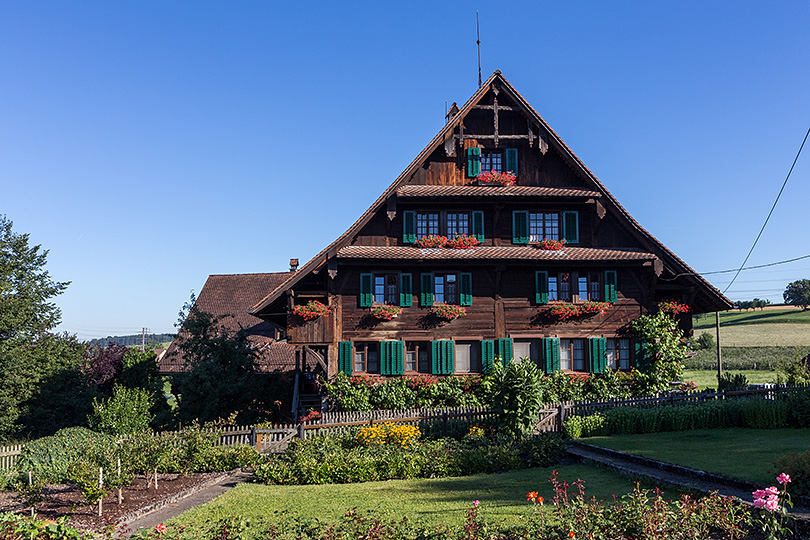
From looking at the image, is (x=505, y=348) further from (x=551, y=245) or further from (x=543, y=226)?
(x=543, y=226)

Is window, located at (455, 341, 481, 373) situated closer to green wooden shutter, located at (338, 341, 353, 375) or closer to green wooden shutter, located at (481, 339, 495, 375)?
green wooden shutter, located at (481, 339, 495, 375)

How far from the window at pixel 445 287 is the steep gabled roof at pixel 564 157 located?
12.1 feet

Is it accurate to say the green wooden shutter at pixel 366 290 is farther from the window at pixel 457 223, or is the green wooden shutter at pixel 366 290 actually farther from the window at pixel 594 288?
the window at pixel 594 288

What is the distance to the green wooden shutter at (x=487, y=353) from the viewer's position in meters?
24.4

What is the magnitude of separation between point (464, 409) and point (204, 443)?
8.24 m

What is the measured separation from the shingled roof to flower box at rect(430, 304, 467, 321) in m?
11.8

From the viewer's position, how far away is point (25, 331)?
87.2 ft

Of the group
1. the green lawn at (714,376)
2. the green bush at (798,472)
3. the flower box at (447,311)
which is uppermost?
the flower box at (447,311)

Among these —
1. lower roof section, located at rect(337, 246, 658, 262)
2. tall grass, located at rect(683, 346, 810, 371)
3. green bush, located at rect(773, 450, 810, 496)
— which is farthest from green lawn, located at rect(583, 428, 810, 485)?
tall grass, located at rect(683, 346, 810, 371)

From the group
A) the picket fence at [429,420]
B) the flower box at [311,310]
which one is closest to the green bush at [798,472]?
the picket fence at [429,420]

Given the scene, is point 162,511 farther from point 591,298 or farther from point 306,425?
point 591,298

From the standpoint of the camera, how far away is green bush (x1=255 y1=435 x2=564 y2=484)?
15461mm

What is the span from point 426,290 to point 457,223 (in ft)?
9.84

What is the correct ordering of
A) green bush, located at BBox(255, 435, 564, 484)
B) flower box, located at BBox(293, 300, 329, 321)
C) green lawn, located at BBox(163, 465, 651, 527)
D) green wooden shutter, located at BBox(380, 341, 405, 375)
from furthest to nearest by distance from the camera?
1. green wooden shutter, located at BBox(380, 341, 405, 375)
2. flower box, located at BBox(293, 300, 329, 321)
3. green bush, located at BBox(255, 435, 564, 484)
4. green lawn, located at BBox(163, 465, 651, 527)
